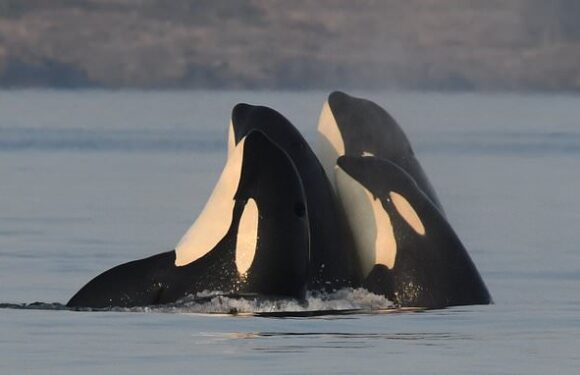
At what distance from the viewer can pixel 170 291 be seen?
18875mm

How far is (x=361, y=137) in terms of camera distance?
20.5 metres

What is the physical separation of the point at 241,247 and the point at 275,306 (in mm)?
626

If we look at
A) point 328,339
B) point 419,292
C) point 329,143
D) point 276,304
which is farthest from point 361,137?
point 328,339

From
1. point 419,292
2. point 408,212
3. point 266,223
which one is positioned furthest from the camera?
point 408,212

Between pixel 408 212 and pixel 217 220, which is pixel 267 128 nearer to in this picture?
pixel 217 220

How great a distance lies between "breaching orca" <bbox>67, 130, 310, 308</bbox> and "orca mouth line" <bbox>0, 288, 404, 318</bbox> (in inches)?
3.0

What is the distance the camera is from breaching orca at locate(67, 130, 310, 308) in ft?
60.3

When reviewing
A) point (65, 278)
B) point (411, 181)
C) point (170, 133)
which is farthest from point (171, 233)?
point (170, 133)

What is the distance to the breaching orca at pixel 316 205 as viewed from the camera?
19.2 metres

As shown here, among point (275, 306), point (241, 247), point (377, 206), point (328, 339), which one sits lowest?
point (328, 339)

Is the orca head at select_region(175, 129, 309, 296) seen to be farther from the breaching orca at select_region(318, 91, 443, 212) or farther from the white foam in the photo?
the breaching orca at select_region(318, 91, 443, 212)

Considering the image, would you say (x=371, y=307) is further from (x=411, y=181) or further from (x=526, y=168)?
(x=526, y=168)

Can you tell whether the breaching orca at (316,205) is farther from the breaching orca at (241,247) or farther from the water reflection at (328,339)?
the water reflection at (328,339)

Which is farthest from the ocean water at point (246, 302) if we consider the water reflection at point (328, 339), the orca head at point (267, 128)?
the orca head at point (267, 128)
